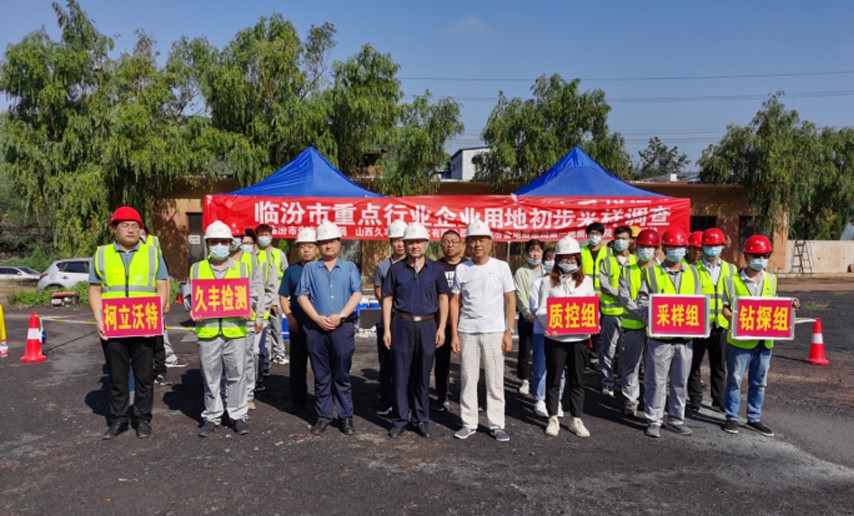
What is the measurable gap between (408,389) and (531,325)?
191 cm

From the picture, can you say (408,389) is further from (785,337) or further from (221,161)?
(221,161)

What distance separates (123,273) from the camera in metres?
5.05

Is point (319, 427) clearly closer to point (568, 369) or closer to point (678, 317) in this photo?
point (568, 369)

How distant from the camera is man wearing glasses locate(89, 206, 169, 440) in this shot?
5000mm

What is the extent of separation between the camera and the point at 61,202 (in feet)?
55.3

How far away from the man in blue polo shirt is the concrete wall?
25727mm

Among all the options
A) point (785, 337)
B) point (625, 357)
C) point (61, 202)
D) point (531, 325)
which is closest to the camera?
point (785, 337)

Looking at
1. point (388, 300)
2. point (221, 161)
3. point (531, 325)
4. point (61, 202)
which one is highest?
point (221, 161)

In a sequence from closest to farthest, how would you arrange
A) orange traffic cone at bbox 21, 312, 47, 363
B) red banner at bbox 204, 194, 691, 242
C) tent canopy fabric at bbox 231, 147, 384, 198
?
orange traffic cone at bbox 21, 312, 47, 363, red banner at bbox 204, 194, 691, 242, tent canopy fabric at bbox 231, 147, 384, 198

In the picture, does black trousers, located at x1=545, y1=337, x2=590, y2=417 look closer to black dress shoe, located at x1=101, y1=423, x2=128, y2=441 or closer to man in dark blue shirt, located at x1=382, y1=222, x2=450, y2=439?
man in dark blue shirt, located at x1=382, y1=222, x2=450, y2=439

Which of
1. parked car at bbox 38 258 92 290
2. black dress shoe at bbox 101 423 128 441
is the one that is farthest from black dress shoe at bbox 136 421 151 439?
parked car at bbox 38 258 92 290

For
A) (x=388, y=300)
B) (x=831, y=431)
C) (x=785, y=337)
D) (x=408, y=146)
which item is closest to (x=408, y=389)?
(x=388, y=300)

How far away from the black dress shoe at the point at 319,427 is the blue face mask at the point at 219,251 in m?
1.71

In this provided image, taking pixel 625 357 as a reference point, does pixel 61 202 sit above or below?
above
